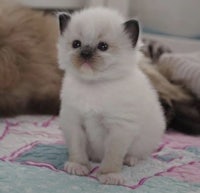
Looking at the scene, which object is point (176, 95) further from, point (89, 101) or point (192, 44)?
point (192, 44)

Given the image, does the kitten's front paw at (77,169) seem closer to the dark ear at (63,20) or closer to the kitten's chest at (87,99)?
the kitten's chest at (87,99)

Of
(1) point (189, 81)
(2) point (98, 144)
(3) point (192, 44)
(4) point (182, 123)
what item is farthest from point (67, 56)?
(3) point (192, 44)

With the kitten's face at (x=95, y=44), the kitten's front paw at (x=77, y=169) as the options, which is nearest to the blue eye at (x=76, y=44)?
the kitten's face at (x=95, y=44)

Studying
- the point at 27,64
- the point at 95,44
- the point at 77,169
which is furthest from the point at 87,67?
the point at 27,64

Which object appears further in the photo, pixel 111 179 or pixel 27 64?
pixel 27 64

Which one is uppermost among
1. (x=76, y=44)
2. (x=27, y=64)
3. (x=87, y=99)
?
(x=76, y=44)

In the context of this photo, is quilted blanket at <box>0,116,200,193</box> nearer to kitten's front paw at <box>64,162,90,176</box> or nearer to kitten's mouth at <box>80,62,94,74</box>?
kitten's front paw at <box>64,162,90,176</box>

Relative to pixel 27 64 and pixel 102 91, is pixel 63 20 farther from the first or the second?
pixel 27 64
